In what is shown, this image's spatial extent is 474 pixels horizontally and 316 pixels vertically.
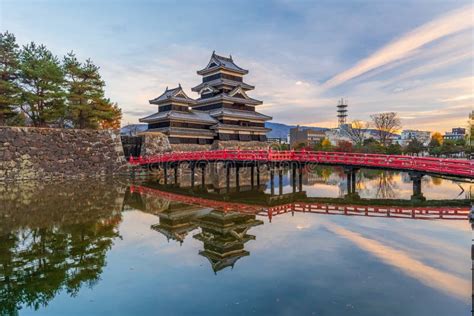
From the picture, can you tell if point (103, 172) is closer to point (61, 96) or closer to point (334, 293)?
point (61, 96)

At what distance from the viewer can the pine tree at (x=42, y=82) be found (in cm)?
2712

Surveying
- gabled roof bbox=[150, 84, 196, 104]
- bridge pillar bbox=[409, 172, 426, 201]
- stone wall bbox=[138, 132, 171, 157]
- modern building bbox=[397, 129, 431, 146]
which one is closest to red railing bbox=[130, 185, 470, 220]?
bridge pillar bbox=[409, 172, 426, 201]

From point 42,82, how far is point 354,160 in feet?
90.5

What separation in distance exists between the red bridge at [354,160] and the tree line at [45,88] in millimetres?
12976

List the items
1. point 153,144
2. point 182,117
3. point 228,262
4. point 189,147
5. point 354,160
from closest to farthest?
1. point 228,262
2. point 354,160
3. point 153,144
4. point 182,117
5. point 189,147

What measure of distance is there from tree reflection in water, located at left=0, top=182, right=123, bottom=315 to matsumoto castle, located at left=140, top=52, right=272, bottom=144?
1881 cm

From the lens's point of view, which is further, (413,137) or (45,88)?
(413,137)

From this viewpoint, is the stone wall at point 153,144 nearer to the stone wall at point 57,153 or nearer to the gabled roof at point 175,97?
the stone wall at point 57,153

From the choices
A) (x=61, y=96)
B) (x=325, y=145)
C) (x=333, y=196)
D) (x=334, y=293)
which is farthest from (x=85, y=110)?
(x=325, y=145)

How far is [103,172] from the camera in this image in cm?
2839

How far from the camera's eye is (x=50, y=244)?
8.77 metres

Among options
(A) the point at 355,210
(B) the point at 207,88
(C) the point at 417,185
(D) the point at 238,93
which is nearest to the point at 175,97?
(B) the point at 207,88

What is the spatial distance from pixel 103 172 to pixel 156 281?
2448 centimetres

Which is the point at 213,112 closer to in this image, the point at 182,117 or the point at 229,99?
the point at 229,99
